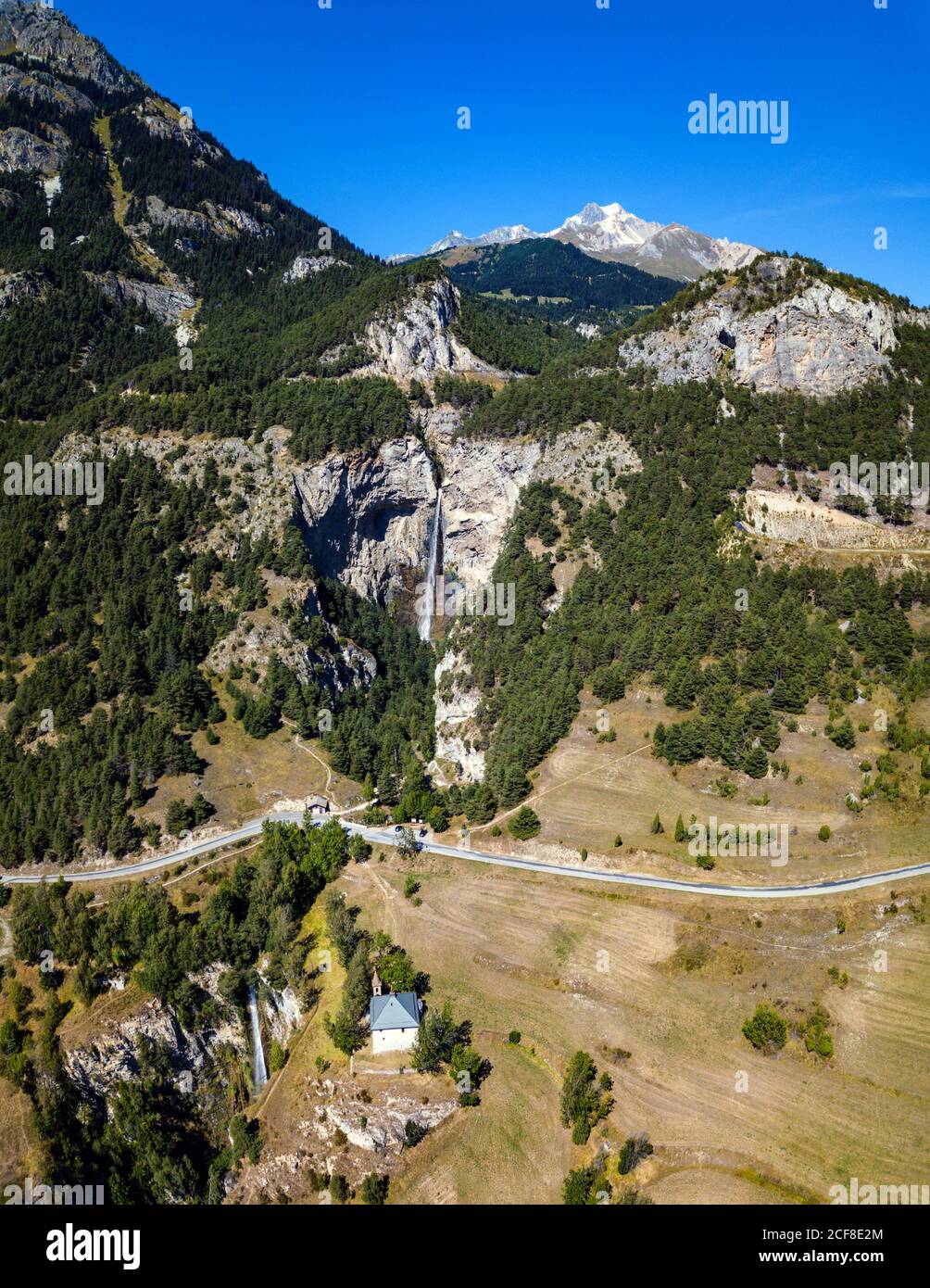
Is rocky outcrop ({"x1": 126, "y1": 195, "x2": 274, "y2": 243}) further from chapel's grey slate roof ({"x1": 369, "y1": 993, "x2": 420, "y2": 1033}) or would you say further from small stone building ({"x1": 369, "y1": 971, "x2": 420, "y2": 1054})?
small stone building ({"x1": 369, "y1": 971, "x2": 420, "y2": 1054})

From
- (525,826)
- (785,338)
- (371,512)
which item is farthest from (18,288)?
(525,826)

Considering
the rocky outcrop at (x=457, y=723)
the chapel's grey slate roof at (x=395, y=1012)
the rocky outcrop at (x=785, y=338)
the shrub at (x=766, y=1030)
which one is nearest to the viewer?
the shrub at (x=766, y=1030)

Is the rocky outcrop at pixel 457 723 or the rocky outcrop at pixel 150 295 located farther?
the rocky outcrop at pixel 150 295

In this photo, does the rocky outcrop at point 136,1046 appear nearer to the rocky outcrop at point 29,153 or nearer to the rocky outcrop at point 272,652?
the rocky outcrop at point 272,652

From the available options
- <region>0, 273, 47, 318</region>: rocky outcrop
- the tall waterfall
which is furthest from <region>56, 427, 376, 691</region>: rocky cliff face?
<region>0, 273, 47, 318</region>: rocky outcrop

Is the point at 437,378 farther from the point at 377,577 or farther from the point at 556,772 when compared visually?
the point at 556,772

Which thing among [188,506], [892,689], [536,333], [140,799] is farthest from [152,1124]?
[536,333]

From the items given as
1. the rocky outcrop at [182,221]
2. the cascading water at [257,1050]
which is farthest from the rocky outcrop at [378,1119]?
the rocky outcrop at [182,221]
